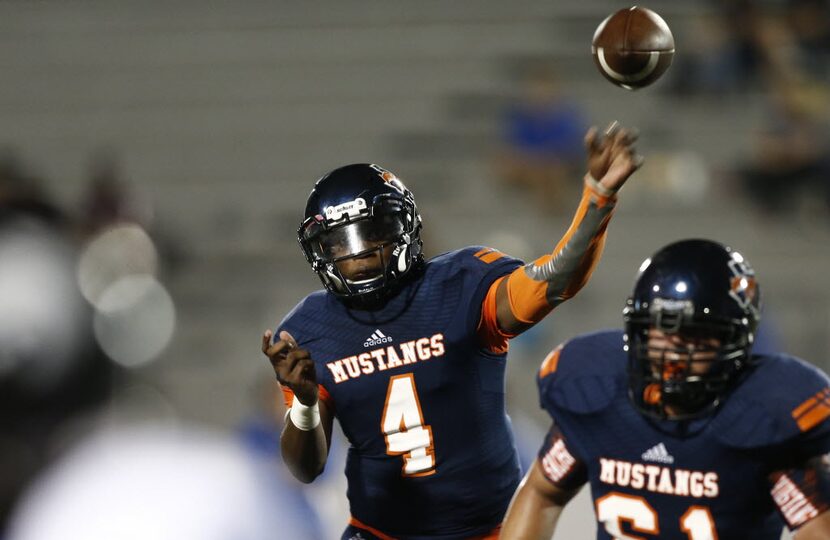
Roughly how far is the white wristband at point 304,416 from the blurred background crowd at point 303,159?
2.95m

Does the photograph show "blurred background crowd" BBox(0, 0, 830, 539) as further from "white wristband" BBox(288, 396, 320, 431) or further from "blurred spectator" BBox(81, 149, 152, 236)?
"white wristband" BBox(288, 396, 320, 431)

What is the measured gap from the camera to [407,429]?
338 centimetres

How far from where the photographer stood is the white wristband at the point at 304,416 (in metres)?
3.29

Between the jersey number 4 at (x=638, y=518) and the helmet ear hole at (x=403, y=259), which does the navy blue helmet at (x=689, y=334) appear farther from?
the helmet ear hole at (x=403, y=259)

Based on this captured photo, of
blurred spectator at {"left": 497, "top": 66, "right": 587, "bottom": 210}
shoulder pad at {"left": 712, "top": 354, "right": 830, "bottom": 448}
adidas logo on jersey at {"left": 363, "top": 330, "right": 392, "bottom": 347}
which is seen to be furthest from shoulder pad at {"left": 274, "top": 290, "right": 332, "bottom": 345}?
blurred spectator at {"left": 497, "top": 66, "right": 587, "bottom": 210}

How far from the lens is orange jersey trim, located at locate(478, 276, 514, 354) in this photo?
11.0 feet

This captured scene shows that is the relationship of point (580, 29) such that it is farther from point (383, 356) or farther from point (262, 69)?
point (383, 356)

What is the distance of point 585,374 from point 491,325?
436 mm

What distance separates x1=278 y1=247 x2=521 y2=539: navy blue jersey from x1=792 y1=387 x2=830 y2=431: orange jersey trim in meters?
0.94

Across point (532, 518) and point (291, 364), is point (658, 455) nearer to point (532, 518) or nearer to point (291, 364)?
point (532, 518)

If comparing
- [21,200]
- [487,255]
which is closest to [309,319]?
[487,255]

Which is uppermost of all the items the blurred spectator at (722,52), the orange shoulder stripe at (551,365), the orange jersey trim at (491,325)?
the blurred spectator at (722,52)

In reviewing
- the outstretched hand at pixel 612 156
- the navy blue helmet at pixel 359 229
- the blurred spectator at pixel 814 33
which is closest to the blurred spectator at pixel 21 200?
the navy blue helmet at pixel 359 229

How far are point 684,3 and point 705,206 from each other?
58.8 inches
